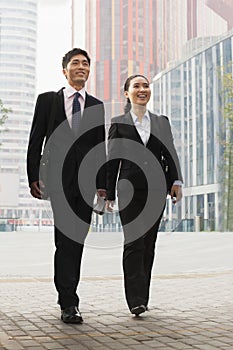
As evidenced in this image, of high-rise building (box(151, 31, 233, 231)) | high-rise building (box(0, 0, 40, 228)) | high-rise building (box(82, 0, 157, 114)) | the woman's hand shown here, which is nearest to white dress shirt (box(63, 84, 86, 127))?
the woman's hand

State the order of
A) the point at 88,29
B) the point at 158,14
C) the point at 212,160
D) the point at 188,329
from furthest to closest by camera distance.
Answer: the point at 212,160 < the point at 158,14 < the point at 88,29 < the point at 188,329

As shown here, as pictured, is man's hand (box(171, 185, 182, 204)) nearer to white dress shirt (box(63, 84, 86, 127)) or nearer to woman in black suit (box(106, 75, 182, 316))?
woman in black suit (box(106, 75, 182, 316))

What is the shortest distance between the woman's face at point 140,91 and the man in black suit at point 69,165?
0.31 metres

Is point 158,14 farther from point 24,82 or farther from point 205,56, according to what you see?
point 205,56

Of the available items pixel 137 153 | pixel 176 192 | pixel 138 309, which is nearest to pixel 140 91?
pixel 137 153

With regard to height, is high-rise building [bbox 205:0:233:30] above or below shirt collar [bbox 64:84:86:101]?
above

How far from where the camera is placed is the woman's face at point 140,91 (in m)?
3.39

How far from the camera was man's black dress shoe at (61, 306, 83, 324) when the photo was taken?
3.03m

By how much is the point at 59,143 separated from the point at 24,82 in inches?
431

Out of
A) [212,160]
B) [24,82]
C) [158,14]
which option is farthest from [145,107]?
[212,160]

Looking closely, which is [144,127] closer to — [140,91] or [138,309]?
[140,91]

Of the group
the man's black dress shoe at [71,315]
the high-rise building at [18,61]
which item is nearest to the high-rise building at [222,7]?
the high-rise building at [18,61]

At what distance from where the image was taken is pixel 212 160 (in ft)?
86.4

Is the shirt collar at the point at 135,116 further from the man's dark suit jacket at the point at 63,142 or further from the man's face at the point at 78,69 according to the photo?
the man's face at the point at 78,69
